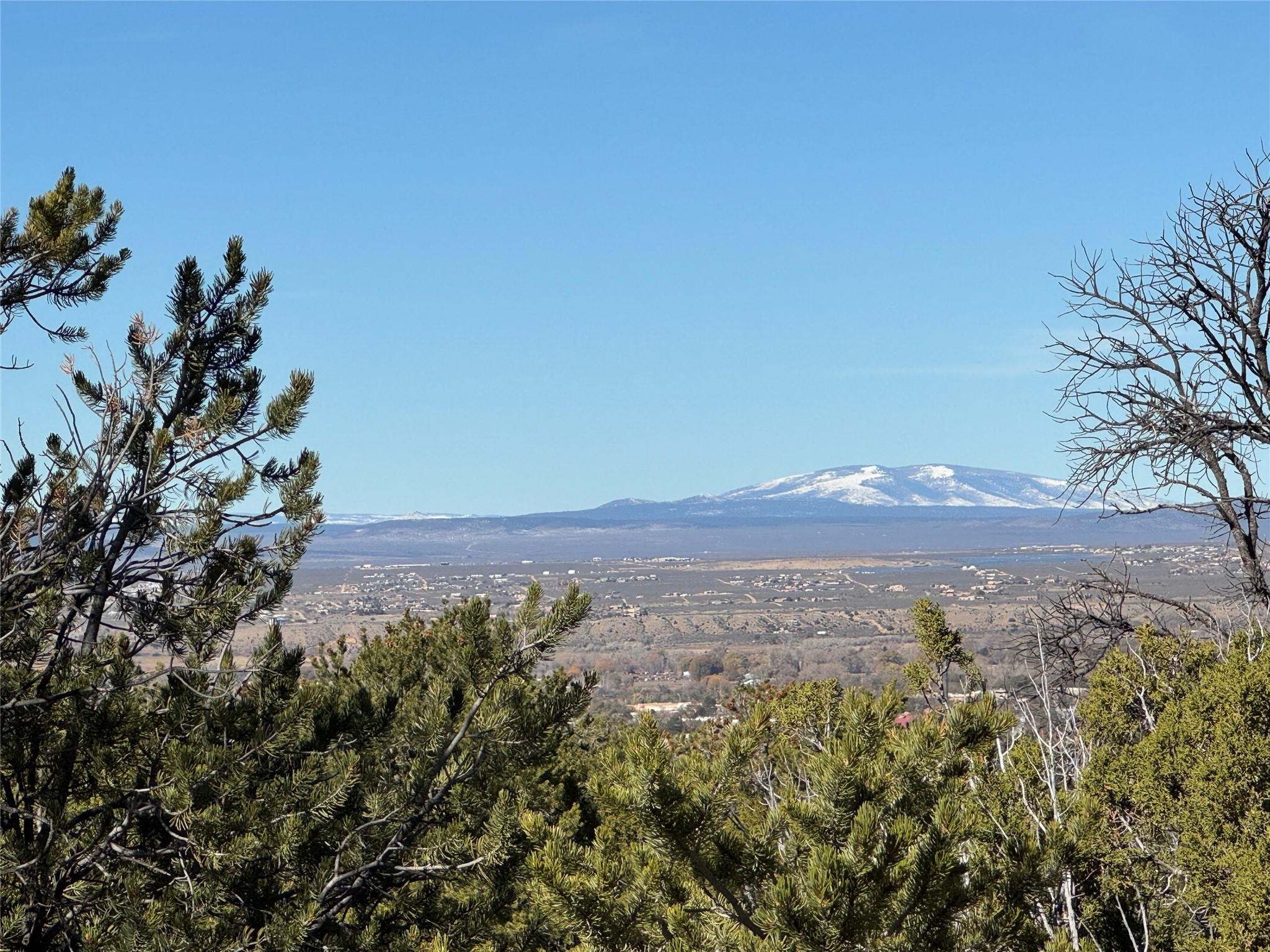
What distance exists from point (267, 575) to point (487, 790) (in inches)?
128

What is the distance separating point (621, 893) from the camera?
4.54 metres

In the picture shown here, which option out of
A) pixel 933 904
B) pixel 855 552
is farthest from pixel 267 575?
pixel 855 552

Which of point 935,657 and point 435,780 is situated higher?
point 935,657

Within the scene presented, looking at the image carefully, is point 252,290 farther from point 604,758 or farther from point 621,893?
point 621,893

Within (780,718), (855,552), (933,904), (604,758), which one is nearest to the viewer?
(933,904)

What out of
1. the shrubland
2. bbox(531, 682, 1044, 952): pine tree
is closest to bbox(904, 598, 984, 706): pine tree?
the shrubland

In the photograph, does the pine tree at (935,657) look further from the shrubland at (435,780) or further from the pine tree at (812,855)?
the pine tree at (812,855)

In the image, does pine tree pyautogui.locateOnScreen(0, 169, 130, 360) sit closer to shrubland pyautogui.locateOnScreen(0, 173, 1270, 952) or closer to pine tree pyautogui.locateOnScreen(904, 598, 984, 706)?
shrubland pyautogui.locateOnScreen(0, 173, 1270, 952)

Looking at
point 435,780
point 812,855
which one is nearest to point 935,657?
point 435,780

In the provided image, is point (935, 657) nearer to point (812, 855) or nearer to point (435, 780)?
point (435, 780)

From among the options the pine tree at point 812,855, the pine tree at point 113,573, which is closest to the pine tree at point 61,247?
the pine tree at point 113,573

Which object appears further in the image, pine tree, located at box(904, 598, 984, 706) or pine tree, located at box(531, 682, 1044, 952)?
pine tree, located at box(904, 598, 984, 706)

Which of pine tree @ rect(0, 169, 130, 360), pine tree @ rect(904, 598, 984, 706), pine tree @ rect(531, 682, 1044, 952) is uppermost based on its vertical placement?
pine tree @ rect(0, 169, 130, 360)

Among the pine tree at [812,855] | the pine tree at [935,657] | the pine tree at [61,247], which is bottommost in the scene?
the pine tree at [812,855]
